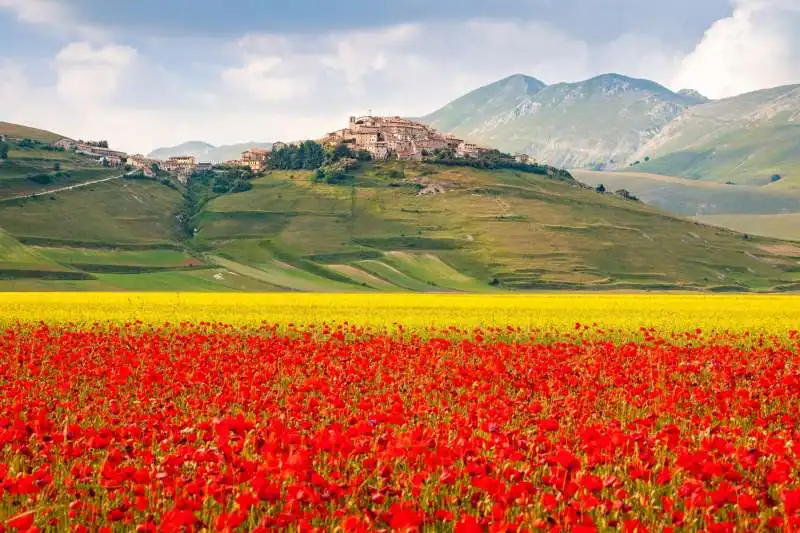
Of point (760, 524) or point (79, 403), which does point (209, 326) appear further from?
point (760, 524)

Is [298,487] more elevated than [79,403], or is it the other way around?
[298,487]

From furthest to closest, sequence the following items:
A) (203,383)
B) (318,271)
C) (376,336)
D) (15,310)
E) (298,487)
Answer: (318,271), (15,310), (376,336), (203,383), (298,487)

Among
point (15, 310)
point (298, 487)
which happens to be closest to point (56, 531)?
point (298, 487)

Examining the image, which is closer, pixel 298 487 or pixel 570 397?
pixel 298 487

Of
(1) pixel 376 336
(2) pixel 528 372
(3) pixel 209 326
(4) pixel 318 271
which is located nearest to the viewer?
(2) pixel 528 372

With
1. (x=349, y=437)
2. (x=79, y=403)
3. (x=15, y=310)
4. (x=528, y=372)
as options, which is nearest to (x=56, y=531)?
(x=349, y=437)

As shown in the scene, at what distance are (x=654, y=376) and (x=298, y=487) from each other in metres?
17.0

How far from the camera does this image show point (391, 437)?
1403 cm

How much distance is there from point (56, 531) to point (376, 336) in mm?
24801

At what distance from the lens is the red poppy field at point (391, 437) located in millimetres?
9695

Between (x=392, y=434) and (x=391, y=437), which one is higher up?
(x=391, y=437)

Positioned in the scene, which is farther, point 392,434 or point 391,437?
point 392,434

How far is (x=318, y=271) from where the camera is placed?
196625 mm

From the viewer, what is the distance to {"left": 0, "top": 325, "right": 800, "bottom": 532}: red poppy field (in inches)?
382
